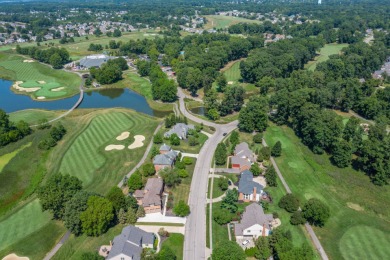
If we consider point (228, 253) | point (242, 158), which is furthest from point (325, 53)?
point (228, 253)

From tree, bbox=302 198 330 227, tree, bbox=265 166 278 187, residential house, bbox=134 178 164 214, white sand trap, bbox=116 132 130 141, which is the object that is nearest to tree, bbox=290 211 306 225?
tree, bbox=302 198 330 227

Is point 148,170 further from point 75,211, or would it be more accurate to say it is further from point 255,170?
point 255,170

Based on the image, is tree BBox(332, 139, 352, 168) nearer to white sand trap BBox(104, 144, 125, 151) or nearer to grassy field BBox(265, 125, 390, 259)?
grassy field BBox(265, 125, 390, 259)

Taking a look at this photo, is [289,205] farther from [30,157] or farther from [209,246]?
[30,157]

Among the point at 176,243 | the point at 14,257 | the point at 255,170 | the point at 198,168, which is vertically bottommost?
the point at 14,257

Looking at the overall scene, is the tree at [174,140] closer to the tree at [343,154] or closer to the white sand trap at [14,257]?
the tree at [343,154]
